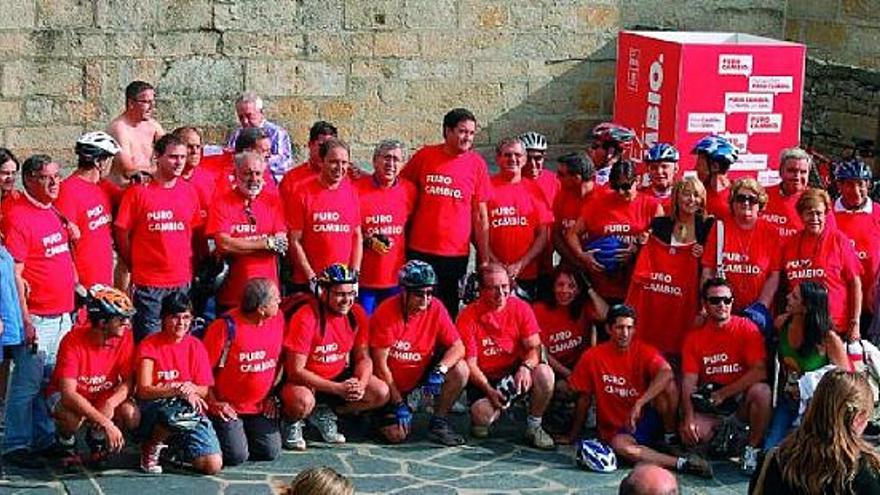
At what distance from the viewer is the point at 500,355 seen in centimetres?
1013

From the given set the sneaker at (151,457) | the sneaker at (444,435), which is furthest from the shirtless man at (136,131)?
the sneaker at (444,435)

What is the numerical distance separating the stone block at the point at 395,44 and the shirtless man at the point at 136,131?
4014 mm

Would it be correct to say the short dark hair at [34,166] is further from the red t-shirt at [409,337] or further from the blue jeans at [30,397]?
the red t-shirt at [409,337]

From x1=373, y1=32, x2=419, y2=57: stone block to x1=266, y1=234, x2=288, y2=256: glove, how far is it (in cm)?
562

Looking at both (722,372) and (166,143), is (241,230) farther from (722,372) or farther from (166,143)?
(722,372)

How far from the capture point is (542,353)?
1037cm

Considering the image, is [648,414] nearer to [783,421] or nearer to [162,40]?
[783,421]

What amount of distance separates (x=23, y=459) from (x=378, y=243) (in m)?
2.57

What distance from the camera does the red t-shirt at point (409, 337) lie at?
9.91 m

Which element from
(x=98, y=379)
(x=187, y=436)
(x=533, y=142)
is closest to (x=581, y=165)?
(x=533, y=142)

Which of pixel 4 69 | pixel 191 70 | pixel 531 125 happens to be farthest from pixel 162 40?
pixel 531 125

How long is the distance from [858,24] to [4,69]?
8235mm

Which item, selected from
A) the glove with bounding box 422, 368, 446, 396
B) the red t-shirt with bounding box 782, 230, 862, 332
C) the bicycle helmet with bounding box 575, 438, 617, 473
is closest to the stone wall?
the glove with bounding box 422, 368, 446, 396

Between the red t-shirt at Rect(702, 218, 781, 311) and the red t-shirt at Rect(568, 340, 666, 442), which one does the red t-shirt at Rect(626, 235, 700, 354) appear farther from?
the red t-shirt at Rect(568, 340, 666, 442)
